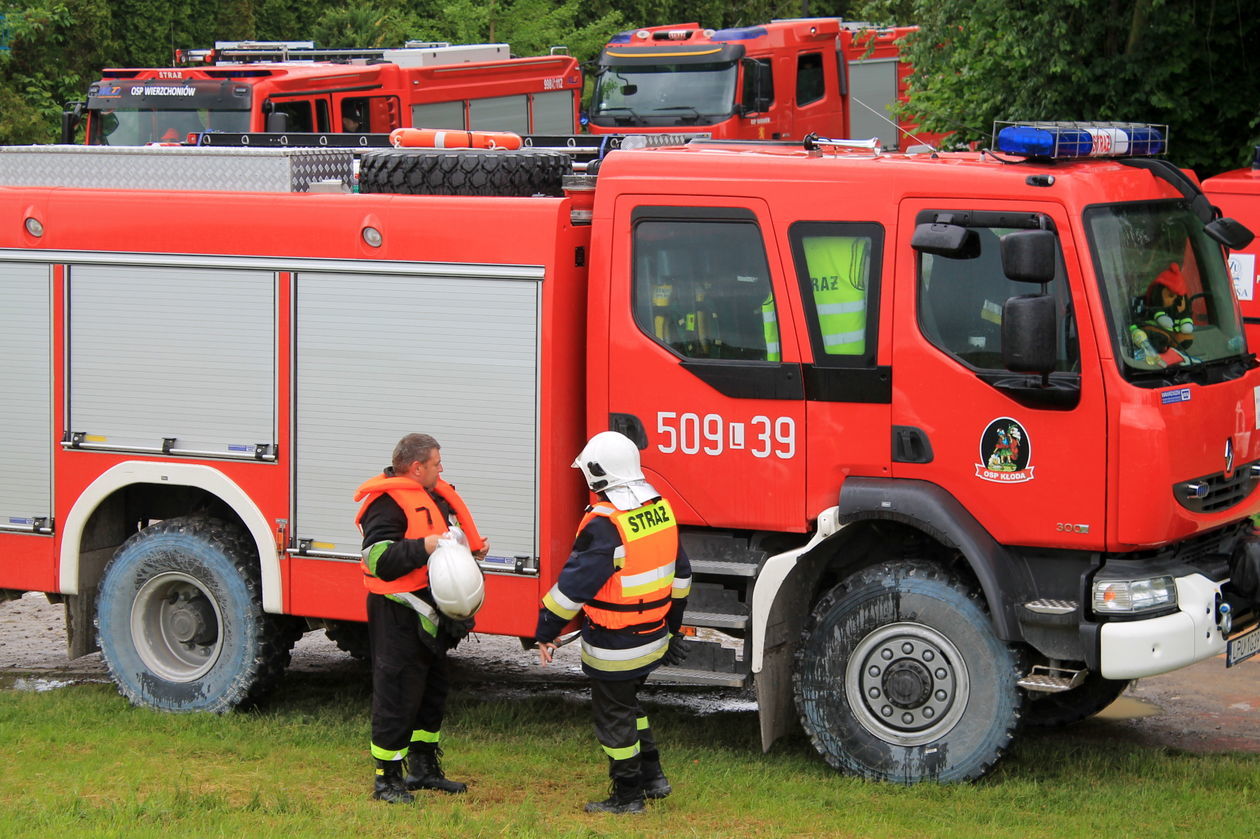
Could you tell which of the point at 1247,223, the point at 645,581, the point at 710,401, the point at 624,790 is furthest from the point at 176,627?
the point at 1247,223

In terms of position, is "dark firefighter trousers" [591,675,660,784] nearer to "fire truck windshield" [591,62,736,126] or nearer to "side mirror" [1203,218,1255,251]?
"side mirror" [1203,218,1255,251]

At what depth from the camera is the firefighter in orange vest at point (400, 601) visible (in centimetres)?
654

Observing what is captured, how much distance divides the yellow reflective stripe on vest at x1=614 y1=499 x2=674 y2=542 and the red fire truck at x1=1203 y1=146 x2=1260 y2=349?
6.46 meters

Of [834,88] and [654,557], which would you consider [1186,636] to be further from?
[834,88]

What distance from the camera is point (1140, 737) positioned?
25.9 ft

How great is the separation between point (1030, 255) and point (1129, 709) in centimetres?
323

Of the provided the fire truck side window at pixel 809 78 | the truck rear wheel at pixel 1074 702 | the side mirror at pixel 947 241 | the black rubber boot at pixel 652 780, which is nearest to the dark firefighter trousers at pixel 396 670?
the black rubber boot at pixel 652 780

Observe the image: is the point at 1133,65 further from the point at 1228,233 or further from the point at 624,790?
the point at 624,790

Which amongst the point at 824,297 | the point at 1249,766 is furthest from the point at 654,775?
the point at 1249,766

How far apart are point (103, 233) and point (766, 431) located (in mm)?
3453

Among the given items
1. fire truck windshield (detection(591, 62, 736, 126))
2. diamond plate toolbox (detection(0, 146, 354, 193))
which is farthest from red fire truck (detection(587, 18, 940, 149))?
diamond plate toolbox (detection(0, 146, 354, 193))

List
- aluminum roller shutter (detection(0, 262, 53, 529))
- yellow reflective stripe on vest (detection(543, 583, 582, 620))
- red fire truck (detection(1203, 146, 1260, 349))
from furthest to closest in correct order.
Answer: red fire truck (detection(1203, 146, 1260, 349)), aluminum roller shutter (detection(0, 262, 53, 529)), yellow reflective stripe on vest (detection(543, 583, 582, 620))

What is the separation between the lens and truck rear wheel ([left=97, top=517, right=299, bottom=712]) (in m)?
7.93

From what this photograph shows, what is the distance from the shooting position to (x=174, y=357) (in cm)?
785
